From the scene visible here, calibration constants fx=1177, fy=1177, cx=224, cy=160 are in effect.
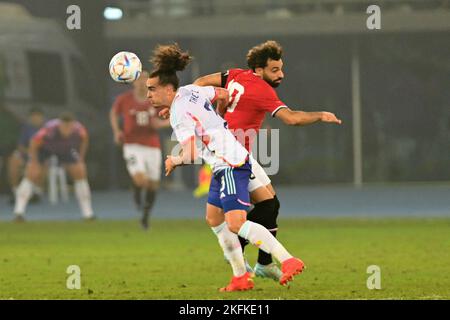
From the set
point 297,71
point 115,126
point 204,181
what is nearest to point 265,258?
point 115,126

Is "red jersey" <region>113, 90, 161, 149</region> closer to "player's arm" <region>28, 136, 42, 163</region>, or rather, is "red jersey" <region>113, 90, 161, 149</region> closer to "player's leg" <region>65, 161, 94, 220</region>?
"player's leg" <region>65, 161, 94, 220</region>

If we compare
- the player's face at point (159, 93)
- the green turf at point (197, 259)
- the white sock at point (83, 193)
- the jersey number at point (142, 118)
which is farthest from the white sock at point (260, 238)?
the white sock at point (83, 193)

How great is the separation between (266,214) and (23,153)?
17.5 m

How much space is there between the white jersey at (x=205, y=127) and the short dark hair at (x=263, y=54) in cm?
78

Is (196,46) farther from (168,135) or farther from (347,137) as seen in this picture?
(347,137)

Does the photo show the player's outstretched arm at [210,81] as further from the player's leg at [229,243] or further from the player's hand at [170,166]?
the player's hand at [170,166]

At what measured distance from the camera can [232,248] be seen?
9734 millimetres

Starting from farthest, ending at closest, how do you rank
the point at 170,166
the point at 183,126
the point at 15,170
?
1. the point at 15,170
2. the point at 183,126
3. the point at 170,166

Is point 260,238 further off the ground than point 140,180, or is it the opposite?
point 260,238

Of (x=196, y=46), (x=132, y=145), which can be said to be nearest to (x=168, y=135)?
(x=196, y=46)

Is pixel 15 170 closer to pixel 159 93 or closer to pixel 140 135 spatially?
pixel 140 135

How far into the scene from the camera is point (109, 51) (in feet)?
→ 102

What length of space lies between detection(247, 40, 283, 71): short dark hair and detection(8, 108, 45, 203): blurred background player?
49.0 feet

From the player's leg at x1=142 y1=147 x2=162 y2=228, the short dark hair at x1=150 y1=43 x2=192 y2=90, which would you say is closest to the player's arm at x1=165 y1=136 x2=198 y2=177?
the short dark hair at x1=150 y1=43 x2=192 y2=90
